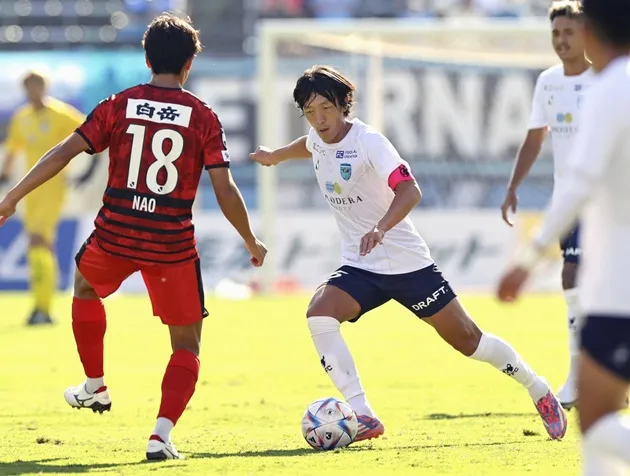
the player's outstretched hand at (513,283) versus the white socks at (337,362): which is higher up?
the player's outstretched hand at (513,283)

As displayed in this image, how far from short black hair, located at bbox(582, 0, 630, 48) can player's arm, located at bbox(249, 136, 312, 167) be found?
10.8ft

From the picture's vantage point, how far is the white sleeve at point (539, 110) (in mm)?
8812

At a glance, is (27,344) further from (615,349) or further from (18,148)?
(615,349)

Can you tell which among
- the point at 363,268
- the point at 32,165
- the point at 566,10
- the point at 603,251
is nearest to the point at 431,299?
the point at 363,268

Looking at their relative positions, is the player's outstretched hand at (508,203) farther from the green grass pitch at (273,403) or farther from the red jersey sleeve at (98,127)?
the red jersey sleeve at (98,127)

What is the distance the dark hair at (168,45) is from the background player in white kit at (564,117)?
2901 mm

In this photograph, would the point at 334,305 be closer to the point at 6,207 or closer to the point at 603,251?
the point at 6,207

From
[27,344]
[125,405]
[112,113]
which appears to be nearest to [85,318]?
[112,113]

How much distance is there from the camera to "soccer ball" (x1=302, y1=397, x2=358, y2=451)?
673 cm

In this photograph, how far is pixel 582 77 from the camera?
8.60m

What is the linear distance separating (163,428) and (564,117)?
12.1 ft

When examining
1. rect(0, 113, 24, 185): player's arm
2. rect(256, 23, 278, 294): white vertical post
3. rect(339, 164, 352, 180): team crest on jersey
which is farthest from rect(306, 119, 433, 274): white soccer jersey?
rect(256, 23, 278, 294): white vertical post

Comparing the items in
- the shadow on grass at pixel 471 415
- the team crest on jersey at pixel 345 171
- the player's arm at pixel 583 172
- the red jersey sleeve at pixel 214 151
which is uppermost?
the red jersey sleeve at pixel 214 151

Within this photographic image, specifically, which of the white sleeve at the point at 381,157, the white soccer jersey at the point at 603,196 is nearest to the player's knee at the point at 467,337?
the white sleeve at the point at 381,157
